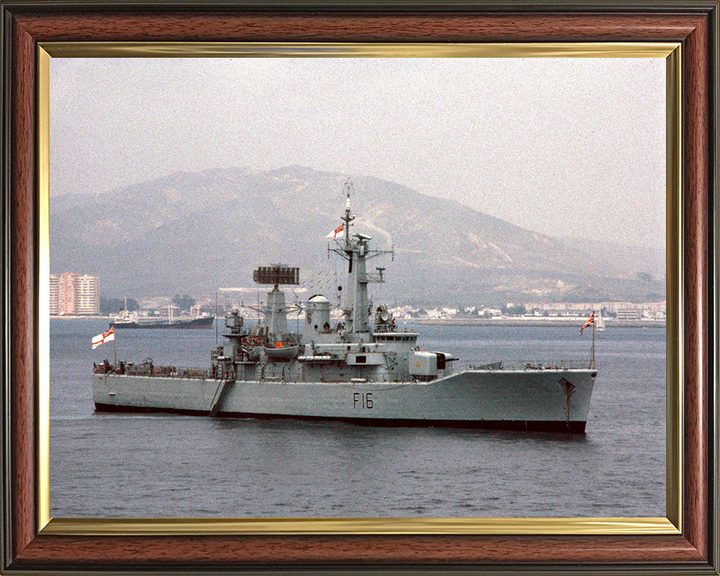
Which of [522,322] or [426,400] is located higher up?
[522,322]

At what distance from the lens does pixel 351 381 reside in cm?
2730

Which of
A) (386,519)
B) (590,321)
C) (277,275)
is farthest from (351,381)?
(386,519)

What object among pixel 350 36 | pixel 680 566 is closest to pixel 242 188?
pixel 350 36

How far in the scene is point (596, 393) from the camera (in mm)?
28250

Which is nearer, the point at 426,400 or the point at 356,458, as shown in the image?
the point at 356,458

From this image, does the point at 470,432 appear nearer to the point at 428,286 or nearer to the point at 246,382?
the point at 246,382

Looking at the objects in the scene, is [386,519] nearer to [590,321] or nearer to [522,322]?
[590,321]

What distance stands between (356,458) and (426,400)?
658 cm

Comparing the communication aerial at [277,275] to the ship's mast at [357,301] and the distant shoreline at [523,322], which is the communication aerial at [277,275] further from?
the ship's mast at [357,301]

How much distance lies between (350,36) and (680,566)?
17.1 feet

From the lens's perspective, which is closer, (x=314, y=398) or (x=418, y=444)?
(x=418, y=444)

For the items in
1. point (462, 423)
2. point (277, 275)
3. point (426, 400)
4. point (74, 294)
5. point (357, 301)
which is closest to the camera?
point (74, 294)

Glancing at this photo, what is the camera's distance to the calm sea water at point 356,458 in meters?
7.12

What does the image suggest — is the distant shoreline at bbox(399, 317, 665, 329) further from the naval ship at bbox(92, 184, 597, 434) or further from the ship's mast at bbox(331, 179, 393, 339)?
the ship's mast at bbox(331, 179, 393, 339)
